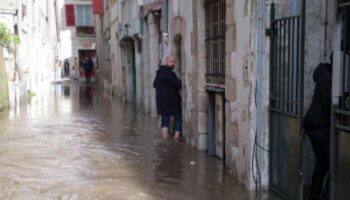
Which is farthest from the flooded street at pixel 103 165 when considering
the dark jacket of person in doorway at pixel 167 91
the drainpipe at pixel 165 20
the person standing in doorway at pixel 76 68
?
the person standing in doorway at pixel 76 68

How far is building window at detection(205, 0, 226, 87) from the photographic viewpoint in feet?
26.9

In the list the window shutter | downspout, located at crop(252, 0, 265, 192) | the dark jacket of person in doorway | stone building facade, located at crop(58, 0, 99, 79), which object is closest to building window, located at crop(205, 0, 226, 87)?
the dark jacket of person in doorway

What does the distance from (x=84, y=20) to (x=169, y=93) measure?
36800mm

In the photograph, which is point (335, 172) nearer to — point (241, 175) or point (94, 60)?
point (241, 175)

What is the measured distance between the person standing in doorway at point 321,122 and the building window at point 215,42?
2941 millimetres

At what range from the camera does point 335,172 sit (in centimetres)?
479

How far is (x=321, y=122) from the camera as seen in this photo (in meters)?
5.25

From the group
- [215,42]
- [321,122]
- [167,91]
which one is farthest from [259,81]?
[167,91]

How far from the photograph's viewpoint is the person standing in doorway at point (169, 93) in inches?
417

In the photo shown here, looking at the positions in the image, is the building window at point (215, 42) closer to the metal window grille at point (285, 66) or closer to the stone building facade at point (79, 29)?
the metal window grille at point (285, 66)

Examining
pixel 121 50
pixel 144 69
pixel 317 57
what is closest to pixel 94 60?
pixel 121 50

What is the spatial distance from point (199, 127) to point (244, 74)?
269 cm

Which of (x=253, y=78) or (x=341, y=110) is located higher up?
(x=253, y=78)

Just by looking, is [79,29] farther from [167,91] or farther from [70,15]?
[167,91]
